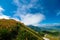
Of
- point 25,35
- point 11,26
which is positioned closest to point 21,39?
point 25,35

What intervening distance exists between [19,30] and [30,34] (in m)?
1.11

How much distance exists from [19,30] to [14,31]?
0.55 metres

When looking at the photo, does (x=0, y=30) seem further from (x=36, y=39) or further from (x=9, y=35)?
(x=36, y=39)

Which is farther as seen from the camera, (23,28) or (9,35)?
(23,28)

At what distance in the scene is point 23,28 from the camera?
16.2m

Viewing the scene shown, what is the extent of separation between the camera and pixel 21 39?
15.3 metres

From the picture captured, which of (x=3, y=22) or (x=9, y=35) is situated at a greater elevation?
(x=3, y=22)

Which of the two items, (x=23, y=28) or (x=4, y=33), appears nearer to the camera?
(x=4, y=33)

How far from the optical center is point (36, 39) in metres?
15.8

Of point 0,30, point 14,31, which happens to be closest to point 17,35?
point 14,31

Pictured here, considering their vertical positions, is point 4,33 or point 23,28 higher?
point 23,28

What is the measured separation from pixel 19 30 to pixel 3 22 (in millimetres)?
1639

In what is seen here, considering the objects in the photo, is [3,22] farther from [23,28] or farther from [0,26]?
[23,28]

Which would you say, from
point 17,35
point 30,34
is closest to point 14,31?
point 17,35
